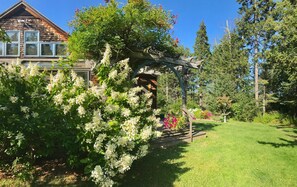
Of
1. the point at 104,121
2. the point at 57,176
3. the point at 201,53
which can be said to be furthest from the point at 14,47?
the point at 201,53

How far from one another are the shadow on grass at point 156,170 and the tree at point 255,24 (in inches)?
686

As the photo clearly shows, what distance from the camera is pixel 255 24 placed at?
877 inches

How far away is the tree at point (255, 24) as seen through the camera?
2170 centimetres

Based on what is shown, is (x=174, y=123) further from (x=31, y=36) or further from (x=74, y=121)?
(x=31, y=36)

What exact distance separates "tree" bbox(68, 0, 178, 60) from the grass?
11.5 ft

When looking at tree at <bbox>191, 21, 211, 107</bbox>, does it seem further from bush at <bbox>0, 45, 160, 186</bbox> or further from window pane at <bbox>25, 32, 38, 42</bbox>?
bush at <bbox>0, 45, 160, 186</bbox>

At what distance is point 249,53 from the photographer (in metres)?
24.6

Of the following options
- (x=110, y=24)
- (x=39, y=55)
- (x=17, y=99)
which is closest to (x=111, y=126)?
(x=17, y=99)

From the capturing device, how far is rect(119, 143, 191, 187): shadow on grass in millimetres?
4836

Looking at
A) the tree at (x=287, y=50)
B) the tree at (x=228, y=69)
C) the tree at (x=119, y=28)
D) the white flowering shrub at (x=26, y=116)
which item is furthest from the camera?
the tree at (x=228, y=69)

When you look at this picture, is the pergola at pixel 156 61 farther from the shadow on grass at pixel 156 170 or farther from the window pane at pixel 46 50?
the window pane at pixel 46 50

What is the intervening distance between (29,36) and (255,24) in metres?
19.5

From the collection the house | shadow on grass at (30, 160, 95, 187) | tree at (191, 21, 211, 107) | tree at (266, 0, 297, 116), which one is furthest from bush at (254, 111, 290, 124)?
shadow on grass at (30, 160, 95, 187)

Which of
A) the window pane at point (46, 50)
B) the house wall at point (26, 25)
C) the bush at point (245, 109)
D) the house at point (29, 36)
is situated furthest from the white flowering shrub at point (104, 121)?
the bush at point (245, 109)
